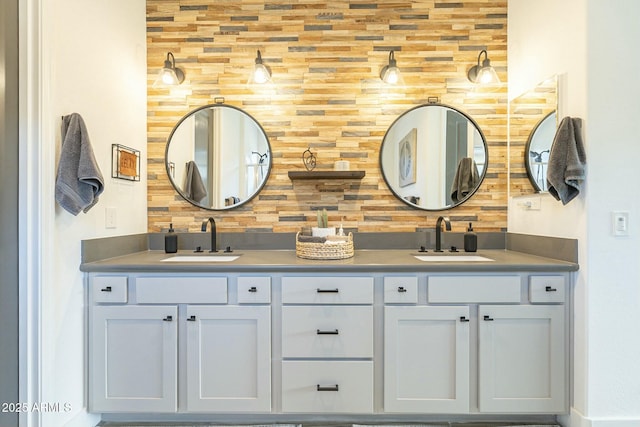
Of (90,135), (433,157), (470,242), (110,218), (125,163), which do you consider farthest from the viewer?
(433,157)

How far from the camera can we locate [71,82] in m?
1.69

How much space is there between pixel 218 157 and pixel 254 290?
3.60 ft

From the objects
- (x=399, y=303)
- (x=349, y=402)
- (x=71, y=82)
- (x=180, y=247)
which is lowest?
(x=349, y=402)

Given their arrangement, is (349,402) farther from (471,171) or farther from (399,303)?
(471,171)

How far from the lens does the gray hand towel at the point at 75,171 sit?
5.13 feet

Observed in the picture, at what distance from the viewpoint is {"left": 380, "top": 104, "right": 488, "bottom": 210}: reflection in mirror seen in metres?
2.35

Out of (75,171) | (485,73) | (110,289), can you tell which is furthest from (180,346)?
(485,73)

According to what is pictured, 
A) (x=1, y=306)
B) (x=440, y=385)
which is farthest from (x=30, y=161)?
(x=440, y=385)

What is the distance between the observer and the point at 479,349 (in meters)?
1.73

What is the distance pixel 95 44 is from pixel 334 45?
4.87ft

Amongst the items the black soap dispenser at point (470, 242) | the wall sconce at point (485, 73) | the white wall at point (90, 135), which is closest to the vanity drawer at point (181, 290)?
the white wall at point (90, 135)

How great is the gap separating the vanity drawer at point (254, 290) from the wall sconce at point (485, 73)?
6.38ft

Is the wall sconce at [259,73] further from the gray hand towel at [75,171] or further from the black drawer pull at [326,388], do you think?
the black drawer pull at [326,388]

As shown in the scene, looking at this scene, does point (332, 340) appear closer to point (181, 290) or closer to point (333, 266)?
point (333, 266)
